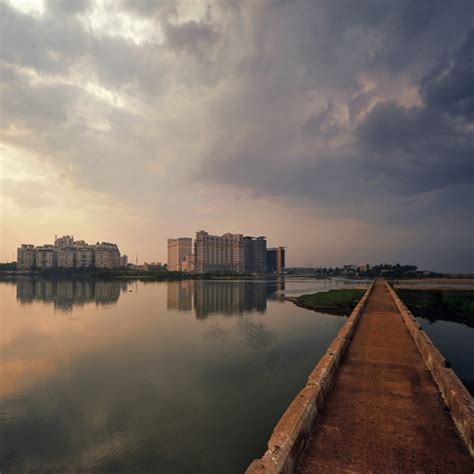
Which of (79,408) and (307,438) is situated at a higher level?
(307,438)

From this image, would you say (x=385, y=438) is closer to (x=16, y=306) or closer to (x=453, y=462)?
(x=453, y=462)

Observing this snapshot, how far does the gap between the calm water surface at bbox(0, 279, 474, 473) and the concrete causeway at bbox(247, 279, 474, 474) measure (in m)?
3.92

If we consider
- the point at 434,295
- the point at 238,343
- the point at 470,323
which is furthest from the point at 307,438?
the point at 434,295

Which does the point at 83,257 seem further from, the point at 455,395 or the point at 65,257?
the point at 455,395

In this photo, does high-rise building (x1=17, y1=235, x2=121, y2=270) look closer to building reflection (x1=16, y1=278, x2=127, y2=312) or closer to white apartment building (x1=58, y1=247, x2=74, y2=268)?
white apartment building (x1=58, y1=247, x2=74, y2=268)

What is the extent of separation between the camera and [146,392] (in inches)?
486

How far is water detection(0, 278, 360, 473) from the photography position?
8406 millimetres

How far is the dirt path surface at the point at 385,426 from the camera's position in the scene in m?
4.20

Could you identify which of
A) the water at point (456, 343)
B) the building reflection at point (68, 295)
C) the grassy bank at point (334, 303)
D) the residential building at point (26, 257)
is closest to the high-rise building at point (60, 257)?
the residential building at point (26, 257)

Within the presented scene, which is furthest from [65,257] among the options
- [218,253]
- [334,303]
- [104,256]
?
[334,303]

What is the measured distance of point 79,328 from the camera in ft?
80.3

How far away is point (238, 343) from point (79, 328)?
1455 cm

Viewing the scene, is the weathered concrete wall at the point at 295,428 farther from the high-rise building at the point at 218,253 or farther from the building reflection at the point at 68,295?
the high-rise building at the point at 218,253

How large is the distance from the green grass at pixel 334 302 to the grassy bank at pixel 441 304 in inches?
252
